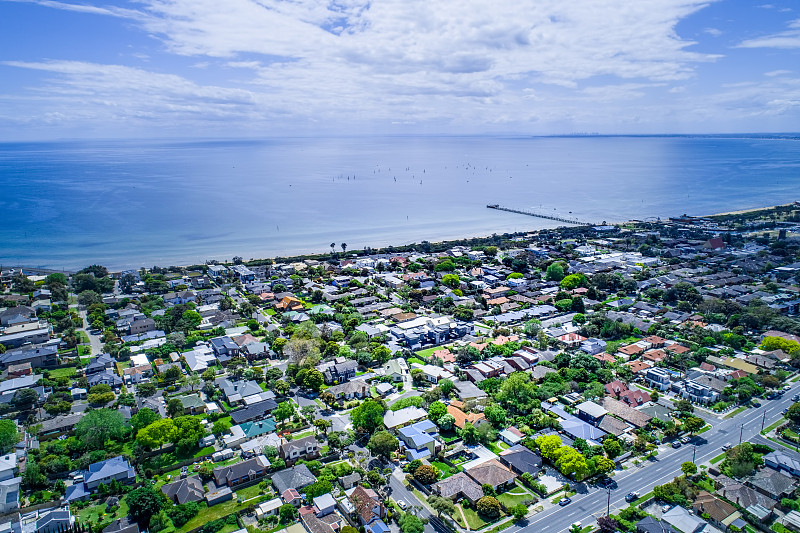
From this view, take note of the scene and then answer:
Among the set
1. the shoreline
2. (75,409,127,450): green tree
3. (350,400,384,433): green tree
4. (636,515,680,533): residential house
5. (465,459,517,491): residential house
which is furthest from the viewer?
the shoreline

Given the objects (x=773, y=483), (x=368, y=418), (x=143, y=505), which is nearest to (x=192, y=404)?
(x=143, y=505)

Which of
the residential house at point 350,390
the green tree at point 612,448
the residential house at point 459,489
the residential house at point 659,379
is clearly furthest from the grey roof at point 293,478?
the residential house at point 659,379

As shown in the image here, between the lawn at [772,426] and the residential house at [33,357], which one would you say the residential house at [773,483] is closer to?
the lawn at [772,426]

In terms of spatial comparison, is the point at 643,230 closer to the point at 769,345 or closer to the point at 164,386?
the point at 769,345

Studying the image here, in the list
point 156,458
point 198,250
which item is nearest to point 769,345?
point 156,458

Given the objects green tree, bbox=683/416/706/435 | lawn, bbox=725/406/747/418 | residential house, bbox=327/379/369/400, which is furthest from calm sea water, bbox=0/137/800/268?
green tree, bbox=683/416/706/435

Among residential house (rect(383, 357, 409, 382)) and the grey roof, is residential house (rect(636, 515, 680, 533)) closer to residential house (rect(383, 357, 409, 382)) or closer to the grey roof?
the grey roof
